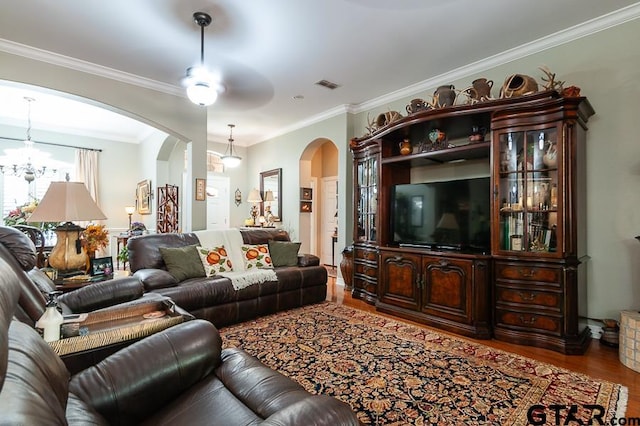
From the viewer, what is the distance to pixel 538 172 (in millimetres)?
2982

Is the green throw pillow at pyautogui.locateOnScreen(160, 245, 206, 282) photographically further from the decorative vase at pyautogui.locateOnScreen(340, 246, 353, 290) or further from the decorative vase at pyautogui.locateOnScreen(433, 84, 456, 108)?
the decorative vase at pyautogui.locateOnScreen(433, 84, 456, 108)

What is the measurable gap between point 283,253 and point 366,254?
1143 millimetres

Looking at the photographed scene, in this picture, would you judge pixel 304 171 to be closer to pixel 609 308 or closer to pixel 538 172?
pixel 538 172

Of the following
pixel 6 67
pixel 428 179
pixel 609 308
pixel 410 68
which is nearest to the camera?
pixel 609 308

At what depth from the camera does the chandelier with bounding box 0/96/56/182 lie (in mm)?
5566

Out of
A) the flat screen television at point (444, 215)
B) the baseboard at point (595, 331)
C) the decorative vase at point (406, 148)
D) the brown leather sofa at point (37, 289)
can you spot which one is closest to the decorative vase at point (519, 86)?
the flat screen television at point (444, 215)

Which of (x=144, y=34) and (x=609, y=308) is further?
(x=144, y=34)

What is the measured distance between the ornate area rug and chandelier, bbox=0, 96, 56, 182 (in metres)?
5.24

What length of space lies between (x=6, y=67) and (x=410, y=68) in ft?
14.5

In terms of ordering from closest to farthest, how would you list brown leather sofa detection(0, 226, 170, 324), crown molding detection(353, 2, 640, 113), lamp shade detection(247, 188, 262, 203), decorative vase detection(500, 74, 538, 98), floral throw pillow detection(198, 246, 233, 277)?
brown leather sofa detection(0, 226, 170, 324)
crown molding detection(353, 2, 640, 113)
decorative vase detection(500, 74, 538, 98)
floral throw pillow detection(198, 246, 233, 277)
lamp shade detection(247, 188, 262, 203)

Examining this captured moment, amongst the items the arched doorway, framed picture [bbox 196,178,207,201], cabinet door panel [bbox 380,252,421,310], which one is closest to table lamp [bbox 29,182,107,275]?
framed picture [bbox 196,178,207,201]

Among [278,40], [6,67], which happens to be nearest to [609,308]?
[278,40]

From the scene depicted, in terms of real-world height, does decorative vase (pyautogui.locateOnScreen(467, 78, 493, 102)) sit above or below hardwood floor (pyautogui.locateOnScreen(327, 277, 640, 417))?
above

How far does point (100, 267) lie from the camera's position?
2.90 metres
